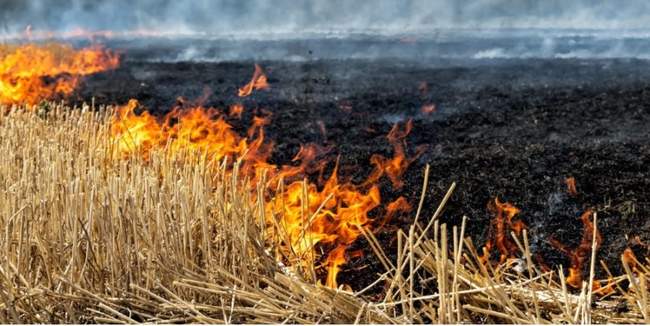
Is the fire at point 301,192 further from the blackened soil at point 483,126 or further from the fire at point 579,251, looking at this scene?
the fire at point 579,251

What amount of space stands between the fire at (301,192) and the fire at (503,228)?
2.22 feet

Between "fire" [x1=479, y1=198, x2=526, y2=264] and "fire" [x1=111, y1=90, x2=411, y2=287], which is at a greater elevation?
"fire" [x1=111, y1=90, x2=411, y2=287]

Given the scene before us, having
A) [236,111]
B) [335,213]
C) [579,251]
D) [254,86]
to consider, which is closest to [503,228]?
[579,251]

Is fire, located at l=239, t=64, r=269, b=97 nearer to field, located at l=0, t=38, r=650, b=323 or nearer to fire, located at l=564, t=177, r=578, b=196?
field, located at l=0, t=38, r=650, b=323

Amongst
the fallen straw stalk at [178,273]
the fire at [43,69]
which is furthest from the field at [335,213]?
the fire at [43,69]

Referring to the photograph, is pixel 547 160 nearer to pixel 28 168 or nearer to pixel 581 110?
pixel 581 110

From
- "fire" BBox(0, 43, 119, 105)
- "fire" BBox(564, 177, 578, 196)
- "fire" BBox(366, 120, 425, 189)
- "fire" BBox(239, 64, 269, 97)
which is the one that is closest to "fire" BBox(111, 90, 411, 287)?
"fire" BBox(366, 120, 425, 189)

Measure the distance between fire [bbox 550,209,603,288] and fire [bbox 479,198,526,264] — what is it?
0.94 feet

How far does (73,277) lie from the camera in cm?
416

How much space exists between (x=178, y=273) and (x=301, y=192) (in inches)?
45.9

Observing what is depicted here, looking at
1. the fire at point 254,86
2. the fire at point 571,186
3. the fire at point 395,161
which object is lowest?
the fire at point 254,86

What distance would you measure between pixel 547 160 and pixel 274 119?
454 cm

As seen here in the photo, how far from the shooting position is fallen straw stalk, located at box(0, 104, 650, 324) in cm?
382

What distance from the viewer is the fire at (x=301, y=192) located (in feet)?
15.5
